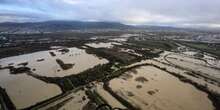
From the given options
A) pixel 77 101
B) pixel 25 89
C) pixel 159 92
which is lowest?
pixel 159 92

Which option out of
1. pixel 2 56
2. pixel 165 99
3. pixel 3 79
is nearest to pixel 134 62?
pixel 165 99

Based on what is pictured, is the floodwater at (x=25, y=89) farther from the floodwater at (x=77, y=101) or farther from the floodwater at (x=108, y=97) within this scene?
the floodwater at (x=108, y=97)

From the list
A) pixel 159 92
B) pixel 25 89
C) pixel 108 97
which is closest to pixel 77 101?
pixel 108 97

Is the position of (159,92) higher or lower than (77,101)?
lower

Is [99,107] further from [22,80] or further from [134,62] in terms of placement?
[134,62]

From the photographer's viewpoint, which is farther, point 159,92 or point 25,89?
point 25,89

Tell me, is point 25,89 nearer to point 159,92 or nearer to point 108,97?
point 108,97
